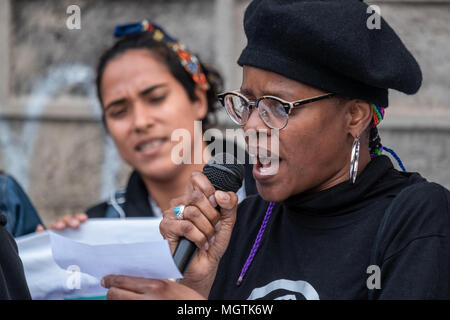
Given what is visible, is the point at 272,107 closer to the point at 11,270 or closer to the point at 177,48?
the point at 11,270

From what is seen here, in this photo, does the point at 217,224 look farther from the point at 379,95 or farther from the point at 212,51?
the point at 212,51

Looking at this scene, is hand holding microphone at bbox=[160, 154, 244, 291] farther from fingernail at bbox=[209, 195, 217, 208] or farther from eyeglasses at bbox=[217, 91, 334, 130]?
eyeglasses at bbox=[217, 91, 334, 130]

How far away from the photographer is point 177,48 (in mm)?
3760

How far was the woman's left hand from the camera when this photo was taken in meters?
1.73

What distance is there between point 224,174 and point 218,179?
3cm

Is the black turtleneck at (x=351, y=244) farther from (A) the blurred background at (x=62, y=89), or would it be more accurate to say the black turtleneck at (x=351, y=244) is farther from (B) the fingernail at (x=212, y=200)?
(A) the blurred background at (x=62, y=89)

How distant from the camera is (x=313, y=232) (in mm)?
1909

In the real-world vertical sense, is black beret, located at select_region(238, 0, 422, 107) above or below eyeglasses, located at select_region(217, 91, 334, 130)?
above

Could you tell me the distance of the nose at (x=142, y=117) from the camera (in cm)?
338

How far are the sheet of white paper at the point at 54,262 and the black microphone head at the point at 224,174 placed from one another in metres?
0.97

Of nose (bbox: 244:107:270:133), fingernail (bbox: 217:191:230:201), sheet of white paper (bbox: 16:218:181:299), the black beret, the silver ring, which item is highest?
the black beret

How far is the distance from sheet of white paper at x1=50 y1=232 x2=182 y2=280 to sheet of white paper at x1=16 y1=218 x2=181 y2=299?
0.99 meters

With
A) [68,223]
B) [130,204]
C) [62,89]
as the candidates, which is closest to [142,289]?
[68,223]

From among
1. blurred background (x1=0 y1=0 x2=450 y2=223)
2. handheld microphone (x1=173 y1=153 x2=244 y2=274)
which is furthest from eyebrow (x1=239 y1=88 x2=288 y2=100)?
blurred background (x1=0 y1=0 x2=450 y2=223)
